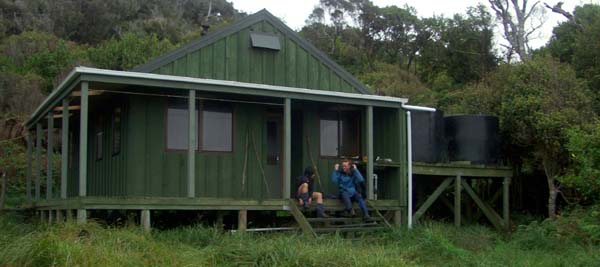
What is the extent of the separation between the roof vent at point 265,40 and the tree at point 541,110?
5.57 m

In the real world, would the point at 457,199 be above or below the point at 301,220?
above

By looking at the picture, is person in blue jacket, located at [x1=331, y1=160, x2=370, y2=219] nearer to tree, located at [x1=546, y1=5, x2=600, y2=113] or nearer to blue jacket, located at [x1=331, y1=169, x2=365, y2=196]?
blue jacket, located at [x1=331, y1=169, x2=365, y2=196]

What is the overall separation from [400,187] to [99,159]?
630cm

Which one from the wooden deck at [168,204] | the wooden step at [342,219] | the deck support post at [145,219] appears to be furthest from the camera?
the wooden step at [342,219]

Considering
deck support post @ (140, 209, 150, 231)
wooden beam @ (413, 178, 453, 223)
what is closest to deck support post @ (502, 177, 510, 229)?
wooden beam @ (413, 178, 453, 223)

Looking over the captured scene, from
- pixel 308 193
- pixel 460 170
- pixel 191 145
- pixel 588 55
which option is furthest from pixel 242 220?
pixel 588 55

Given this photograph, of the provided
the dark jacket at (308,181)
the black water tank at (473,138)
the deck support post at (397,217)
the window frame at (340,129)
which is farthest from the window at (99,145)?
the black water tank at (473,138)

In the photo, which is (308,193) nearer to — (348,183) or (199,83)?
(348,183)

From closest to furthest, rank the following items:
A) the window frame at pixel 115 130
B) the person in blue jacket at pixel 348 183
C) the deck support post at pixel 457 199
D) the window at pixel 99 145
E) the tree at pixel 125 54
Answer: the window frame at pixel 115 130 → the person in blue jacket at pixel 348 183 → the window at pixel 99 145 → the deck support post at pixel 457 199 → the tree at pixel 125 54

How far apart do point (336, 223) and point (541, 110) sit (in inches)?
215

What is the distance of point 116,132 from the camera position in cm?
1522

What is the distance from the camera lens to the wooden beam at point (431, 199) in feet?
54.2

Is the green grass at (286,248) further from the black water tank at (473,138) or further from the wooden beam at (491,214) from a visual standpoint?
the black water tank at (473,138)

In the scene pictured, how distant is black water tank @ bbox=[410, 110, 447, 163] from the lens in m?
16.9
